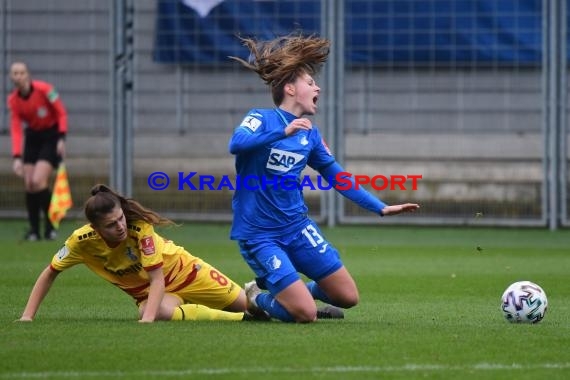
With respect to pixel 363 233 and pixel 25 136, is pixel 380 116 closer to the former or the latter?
pixel 363 233

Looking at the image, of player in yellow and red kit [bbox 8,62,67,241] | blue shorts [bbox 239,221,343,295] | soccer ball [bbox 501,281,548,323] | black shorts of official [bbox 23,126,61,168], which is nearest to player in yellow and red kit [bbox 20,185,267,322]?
blue shorts [bbox 239,221,343,295]

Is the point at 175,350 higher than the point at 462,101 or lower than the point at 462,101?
lower

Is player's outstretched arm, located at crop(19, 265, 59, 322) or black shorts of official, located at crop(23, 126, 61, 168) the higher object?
black shorts of official, located at crop(23, 126, 61, 168)

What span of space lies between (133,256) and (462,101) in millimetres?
11149

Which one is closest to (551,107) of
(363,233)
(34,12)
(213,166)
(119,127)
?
(363,233)

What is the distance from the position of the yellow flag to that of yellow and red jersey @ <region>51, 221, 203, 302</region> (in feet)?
26.9

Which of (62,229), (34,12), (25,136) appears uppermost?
(34,12)

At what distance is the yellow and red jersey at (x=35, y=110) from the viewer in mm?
16422

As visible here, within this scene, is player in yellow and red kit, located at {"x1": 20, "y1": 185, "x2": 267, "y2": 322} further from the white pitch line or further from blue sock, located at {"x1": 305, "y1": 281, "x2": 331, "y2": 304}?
the white pitch line

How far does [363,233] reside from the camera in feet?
59.2

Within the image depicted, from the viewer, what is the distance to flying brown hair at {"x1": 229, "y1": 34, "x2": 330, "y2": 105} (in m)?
8.72

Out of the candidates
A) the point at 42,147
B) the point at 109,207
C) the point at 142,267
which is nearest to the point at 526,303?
the point at 142,267

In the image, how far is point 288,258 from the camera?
28.1ft

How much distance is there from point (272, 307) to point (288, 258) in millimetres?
322
